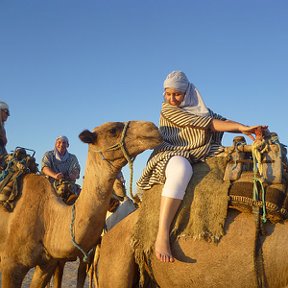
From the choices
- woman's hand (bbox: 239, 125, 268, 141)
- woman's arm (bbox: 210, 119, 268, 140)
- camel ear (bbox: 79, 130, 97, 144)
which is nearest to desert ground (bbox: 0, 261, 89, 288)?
camel ear (bbox: 79, 130, 97, 144)

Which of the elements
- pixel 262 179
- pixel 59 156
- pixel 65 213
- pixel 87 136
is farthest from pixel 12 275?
pixel 59 156

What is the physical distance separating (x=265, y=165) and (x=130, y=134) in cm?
158

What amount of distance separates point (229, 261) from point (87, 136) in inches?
83.3

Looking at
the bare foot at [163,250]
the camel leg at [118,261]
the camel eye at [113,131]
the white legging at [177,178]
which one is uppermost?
the camel eye at [113,131]

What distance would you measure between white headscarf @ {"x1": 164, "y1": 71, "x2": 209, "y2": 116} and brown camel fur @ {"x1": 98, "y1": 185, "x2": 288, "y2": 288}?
1.04 meters

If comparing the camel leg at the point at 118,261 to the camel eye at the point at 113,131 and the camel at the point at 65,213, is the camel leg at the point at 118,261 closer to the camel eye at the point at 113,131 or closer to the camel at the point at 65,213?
the camel at the point at 65,213

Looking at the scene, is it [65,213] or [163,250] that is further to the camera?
[65,213]

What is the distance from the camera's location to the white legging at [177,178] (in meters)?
3.59

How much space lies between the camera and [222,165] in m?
3.83

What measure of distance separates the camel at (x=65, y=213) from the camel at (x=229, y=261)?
110 centimetres

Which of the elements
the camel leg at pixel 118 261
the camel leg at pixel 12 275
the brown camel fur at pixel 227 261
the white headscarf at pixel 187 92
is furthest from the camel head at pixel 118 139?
the camel leg at pixel 12 275

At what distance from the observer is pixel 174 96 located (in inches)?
162

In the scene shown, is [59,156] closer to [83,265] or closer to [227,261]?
[83,265]

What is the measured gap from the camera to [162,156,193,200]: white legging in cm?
359
